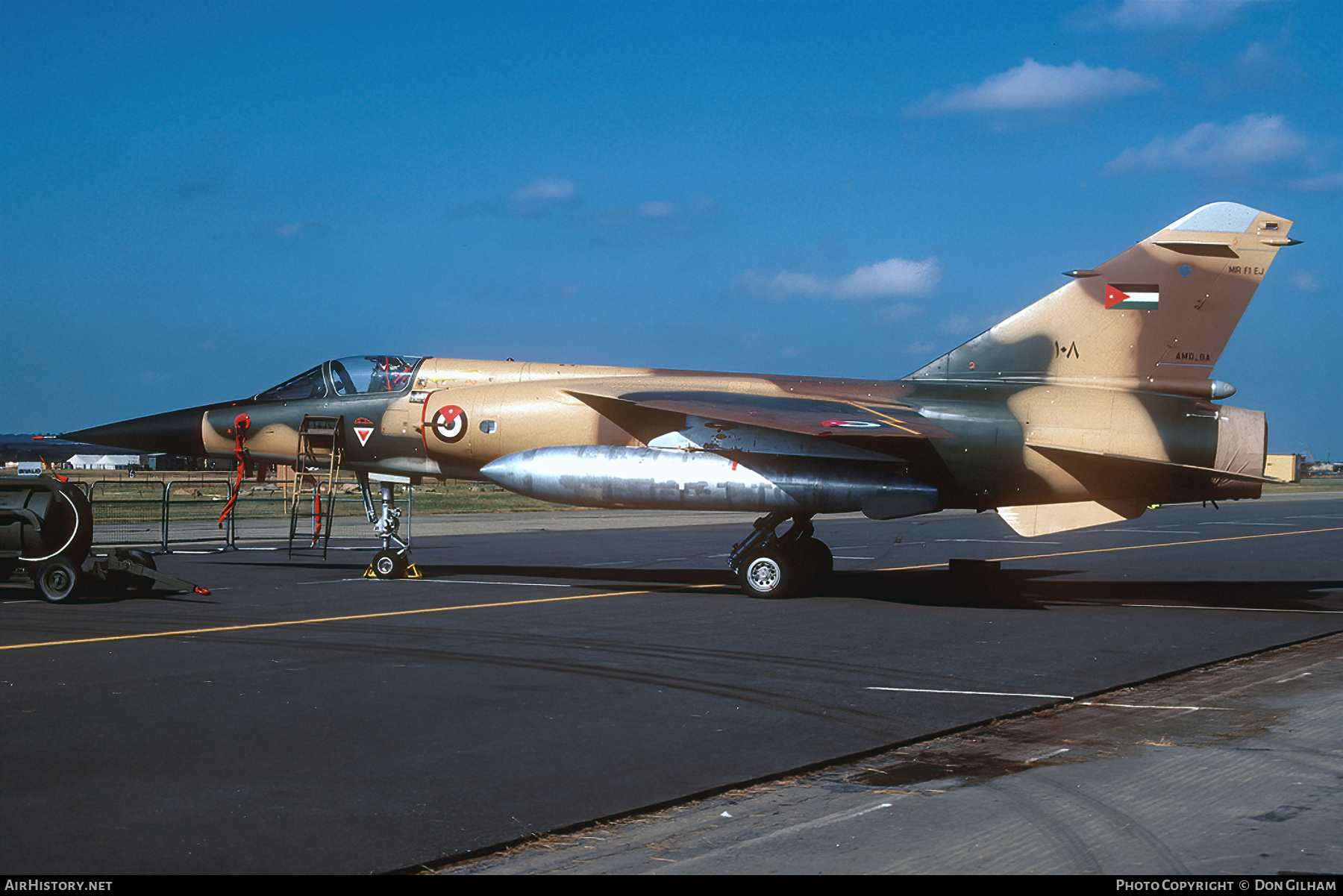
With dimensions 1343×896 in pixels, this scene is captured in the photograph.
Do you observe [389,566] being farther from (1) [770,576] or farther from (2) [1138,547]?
(2) [1138,547]

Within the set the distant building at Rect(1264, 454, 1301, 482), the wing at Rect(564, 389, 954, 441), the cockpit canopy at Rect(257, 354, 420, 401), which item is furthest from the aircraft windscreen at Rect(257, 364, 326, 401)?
the distant building at Rect(1264, 454, 1301, 482)

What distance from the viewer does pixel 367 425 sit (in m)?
16.2

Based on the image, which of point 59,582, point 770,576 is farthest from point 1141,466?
point 59,582

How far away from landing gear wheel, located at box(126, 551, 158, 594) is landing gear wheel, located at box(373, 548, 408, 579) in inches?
125

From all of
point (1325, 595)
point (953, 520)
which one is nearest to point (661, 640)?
point (1325, 595)

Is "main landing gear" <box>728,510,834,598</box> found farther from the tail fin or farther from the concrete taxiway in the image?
the tail fin

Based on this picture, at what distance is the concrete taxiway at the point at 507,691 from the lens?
16.8 ft

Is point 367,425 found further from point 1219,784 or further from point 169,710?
point 1219,784

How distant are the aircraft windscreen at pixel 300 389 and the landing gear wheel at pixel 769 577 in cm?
710

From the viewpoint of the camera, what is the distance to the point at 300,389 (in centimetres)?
1666

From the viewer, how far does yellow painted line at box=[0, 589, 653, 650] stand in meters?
10.1

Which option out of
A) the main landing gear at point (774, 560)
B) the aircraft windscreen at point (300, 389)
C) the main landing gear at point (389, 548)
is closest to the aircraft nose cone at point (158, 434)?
the aircraft windscreen at point (300, 389)

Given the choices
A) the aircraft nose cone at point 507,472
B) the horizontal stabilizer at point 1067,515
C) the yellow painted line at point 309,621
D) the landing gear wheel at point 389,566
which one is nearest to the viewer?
the yellow painted line at point 309,621

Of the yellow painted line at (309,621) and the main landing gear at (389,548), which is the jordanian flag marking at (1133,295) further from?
the main landing gear at (389,548)
